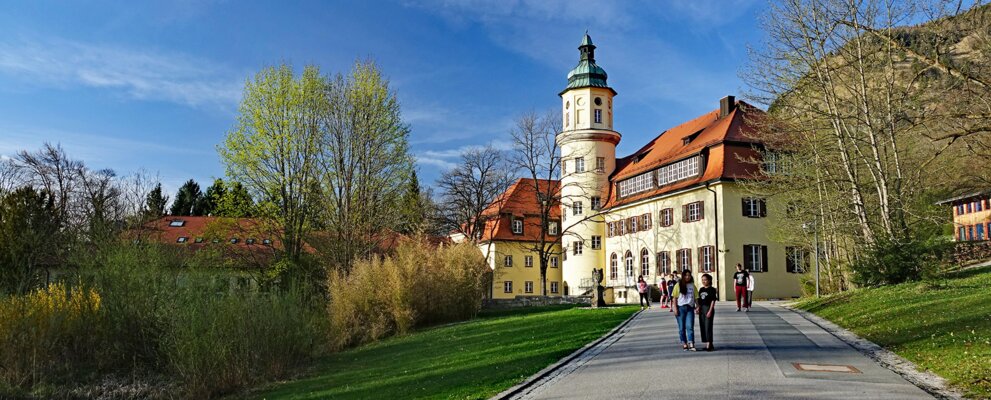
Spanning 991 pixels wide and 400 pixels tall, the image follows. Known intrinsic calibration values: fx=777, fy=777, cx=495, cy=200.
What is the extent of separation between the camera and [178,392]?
20094 mm

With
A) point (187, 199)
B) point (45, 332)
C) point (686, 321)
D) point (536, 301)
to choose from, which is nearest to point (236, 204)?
point (45, 332)

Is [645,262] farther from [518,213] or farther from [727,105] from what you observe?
[518,213]

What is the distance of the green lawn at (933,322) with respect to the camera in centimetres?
1179

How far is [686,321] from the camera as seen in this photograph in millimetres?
15109

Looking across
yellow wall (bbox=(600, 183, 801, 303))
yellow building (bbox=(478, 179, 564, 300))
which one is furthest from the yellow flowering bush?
yellow building (bbox=(478, 179, 564, 300))

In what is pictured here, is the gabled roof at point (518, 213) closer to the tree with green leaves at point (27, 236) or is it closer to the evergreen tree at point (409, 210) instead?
the evergreen tree at point (409, 210)

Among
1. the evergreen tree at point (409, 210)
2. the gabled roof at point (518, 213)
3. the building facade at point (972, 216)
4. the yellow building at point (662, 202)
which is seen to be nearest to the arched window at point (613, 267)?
the yellow building at point (662, 202)

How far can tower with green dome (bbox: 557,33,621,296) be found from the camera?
53594 millimetres

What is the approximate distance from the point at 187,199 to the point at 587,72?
44.9 m

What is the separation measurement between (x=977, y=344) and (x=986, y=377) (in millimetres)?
2850

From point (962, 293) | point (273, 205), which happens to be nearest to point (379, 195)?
point (273, 205)

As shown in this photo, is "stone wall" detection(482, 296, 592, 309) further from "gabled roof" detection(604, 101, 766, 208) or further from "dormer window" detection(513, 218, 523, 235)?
"dormer window" detection(513, 218, 523, 235)

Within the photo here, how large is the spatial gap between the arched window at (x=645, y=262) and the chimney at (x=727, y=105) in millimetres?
9442

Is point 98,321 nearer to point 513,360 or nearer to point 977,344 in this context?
point 513,360
